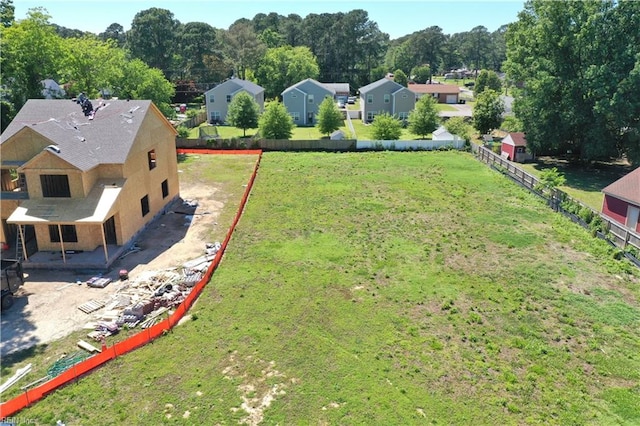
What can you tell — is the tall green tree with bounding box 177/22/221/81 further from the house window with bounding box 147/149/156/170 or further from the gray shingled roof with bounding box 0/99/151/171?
the house window with bounding box 147/149/156/170

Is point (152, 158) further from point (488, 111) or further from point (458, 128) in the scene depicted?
point (488, 111)

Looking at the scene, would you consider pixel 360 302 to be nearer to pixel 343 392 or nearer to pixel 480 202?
pixel 343 392

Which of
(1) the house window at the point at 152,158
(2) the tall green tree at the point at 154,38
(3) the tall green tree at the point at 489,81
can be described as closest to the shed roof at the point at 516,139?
(1) the house window at the point at 152,158

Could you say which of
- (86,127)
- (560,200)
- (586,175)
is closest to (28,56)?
(86,127)

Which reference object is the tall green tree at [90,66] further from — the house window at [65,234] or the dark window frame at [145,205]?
the house window at [65,234]

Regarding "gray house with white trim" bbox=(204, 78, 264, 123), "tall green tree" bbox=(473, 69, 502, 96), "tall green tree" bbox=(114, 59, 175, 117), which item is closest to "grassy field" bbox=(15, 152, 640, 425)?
"tall green tree" bbox=(114, 59, 175, 117)
